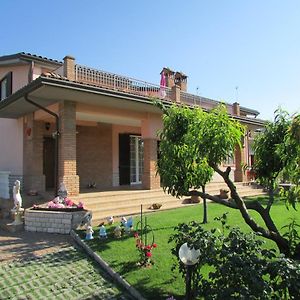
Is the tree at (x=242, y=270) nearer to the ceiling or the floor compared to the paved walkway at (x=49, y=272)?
nearer to the ceiling

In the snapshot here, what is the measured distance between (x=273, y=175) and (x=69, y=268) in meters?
→ 4.24

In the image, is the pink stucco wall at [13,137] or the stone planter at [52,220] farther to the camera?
the pink stucco wall at [13,137]

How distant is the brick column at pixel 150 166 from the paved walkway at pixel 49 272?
6.13 metres

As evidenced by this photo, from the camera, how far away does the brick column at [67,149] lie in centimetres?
1149

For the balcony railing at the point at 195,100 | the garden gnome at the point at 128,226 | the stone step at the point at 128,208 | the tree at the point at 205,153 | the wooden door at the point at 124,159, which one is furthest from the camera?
the wooden door at the point at 124,159

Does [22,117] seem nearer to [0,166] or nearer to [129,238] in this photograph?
[0,166]

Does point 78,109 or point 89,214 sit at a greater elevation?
point 78,109

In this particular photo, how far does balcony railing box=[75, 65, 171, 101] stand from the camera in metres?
12.0

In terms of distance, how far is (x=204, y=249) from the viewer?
14.3 ft

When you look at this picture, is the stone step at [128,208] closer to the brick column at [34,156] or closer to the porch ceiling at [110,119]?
the porch ceiling at [110,119]

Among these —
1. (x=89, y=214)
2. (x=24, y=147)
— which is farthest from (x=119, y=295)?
(x=24, y=147)

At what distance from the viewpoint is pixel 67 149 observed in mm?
11586

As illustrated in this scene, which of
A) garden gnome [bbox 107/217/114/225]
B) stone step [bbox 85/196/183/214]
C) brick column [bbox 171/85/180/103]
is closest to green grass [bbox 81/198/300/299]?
garden gnome [bbox 107/217/114/225]

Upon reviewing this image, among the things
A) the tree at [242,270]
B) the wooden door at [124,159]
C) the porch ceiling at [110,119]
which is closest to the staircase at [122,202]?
the porch ceiling at [110,119]
